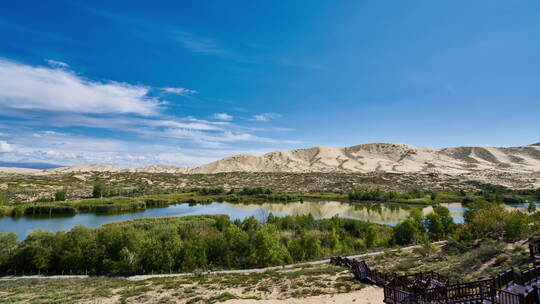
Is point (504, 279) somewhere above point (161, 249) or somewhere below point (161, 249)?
above

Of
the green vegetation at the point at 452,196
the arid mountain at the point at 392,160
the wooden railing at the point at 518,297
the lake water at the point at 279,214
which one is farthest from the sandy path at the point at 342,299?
the arid mountain at the point at 392,160

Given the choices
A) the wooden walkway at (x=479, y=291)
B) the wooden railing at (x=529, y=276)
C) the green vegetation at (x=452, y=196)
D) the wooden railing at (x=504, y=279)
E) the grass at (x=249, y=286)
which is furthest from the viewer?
the green vegetation at (x=452, y=196)

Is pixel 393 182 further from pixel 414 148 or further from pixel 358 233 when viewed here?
pixel 414 148

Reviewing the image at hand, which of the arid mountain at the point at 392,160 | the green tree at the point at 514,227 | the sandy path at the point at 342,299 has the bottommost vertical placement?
the sandy path at the point at 342,299

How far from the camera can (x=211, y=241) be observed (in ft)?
96.6

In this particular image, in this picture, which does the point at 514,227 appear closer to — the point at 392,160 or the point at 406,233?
the point at 406,233

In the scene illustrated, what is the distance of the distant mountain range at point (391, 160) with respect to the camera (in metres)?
131

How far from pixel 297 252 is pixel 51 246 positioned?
25.0 m

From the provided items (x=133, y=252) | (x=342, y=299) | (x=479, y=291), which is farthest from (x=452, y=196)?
(x=133, y=252)

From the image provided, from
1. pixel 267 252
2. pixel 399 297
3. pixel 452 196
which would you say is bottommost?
pixel 267 252

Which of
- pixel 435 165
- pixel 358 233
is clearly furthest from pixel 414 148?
pixel 358 233

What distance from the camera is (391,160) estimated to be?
165m

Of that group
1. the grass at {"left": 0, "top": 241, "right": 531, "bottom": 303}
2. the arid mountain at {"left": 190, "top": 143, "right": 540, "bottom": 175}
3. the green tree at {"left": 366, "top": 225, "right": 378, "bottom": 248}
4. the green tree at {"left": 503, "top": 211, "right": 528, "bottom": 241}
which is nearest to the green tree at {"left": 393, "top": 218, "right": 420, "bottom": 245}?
the green tree at {"left": 366, "top": 225, "right": 378, "bottom": 248}

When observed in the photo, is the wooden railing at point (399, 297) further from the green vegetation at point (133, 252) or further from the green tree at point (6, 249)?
the green tree at point (6, 249)
